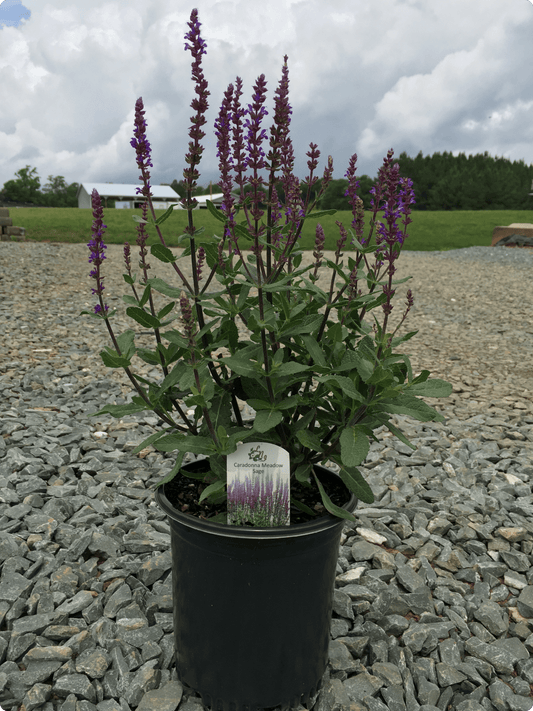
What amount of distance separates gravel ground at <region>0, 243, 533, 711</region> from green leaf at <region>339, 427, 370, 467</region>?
0.93m

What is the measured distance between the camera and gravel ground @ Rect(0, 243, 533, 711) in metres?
1.89

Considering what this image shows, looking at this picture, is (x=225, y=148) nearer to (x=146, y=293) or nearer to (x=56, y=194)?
(x=146, y=293)

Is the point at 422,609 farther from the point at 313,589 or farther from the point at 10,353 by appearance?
the point at 10,353

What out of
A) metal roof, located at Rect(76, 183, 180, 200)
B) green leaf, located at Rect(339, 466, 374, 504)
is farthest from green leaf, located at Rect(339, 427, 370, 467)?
metal roof, located at Rect(76, 183, 180, 200)

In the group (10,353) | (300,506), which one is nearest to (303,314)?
(300,506)

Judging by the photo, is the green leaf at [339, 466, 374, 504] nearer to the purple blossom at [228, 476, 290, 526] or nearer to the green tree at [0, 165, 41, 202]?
the purple blossom at [228, 476, 290, 526]

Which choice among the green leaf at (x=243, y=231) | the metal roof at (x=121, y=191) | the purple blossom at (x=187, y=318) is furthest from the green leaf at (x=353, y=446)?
the metal roof at (x=121, y=191)

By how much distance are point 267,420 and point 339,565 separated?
1.26 metres

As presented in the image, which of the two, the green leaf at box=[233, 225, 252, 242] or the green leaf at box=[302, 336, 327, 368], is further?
the green leaf at box=[302, 336, 327, 368]

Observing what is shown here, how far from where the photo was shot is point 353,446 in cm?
A: 155

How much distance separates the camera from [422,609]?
88.7 inches

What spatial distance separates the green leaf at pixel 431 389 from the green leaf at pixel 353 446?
22 centimetres

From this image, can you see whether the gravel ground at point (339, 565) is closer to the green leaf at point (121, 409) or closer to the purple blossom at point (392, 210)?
the green leaf at point (121, 409)

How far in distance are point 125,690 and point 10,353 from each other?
4.05 meters
